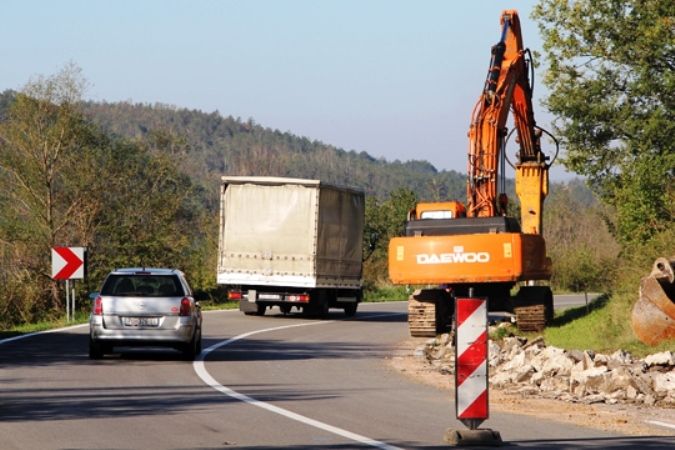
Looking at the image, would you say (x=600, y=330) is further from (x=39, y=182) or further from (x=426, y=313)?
(x=39, y=182)

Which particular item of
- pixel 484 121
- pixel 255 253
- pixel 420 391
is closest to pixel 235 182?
pixel 255 253

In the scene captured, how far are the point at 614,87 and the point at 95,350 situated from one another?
23.0 meters

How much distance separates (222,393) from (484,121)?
1370 centimetres

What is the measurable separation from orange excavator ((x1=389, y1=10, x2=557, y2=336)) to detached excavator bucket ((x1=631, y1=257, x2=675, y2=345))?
6106 mm

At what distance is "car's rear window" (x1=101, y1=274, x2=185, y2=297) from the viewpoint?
2177 cm

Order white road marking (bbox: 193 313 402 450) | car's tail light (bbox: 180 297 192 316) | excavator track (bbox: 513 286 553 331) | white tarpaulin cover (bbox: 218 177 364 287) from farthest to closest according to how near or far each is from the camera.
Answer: white tarpaulin cover (bbox: 218 177 364 287) < excavator track (bbox: 513 286 553 331) < car's tail light (bbox: 180 297 192 316) < white road marking (bbox: 193 313 402 450)

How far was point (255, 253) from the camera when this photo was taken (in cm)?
3634

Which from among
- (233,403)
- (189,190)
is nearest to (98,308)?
(233,403)

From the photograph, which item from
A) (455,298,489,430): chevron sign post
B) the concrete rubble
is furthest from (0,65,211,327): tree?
(455,298,489,430): chevron sign post

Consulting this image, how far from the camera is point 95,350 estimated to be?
21.6 m

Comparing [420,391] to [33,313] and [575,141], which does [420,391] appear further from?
[33,313]

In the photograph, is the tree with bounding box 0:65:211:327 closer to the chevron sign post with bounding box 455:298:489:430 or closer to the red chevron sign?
the red chevron sign

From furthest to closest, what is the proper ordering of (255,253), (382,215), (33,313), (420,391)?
1. (382,215)
2. (33,313)
3. (255,253)
4. (420,391)

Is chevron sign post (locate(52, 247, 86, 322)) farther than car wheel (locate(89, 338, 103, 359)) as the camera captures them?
Yes
